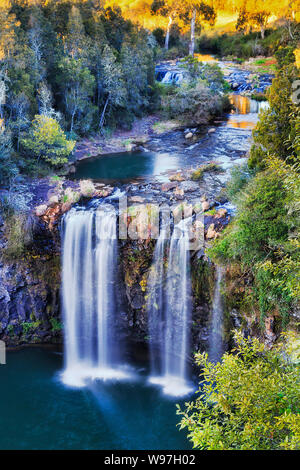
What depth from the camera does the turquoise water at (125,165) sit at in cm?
2429

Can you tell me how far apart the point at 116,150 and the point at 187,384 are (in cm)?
2022

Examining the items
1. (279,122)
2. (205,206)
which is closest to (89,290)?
(205,206)

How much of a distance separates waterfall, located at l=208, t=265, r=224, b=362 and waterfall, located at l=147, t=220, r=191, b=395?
3.80ft

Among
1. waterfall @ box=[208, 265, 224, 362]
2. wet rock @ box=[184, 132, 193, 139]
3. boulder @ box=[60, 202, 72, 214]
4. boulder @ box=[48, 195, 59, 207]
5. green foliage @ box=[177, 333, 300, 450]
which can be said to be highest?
wet rock @ box=[184, 132, 193, 139]

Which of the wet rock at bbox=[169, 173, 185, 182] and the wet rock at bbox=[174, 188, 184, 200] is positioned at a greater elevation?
the wet rock at bbox=[169, 173, 185, 182]

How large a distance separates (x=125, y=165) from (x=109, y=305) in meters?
12.5

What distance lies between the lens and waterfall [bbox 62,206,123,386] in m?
16.9

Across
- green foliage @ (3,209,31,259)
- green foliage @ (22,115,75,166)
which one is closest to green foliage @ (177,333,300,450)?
green foliage @ (3,209,31,259)

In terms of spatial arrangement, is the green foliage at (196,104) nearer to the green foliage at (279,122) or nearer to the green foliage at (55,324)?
the green foliage at (279,122)

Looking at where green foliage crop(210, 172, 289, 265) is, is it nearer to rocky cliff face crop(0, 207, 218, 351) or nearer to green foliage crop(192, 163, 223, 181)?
rocky cliff face crop(0, 207, 218, 351)

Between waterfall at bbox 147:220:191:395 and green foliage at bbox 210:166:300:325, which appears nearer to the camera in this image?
green foliage at bbox 210:166:300:325

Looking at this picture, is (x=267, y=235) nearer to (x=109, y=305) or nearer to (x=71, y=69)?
(x=109, y=305)

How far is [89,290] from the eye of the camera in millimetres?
17109

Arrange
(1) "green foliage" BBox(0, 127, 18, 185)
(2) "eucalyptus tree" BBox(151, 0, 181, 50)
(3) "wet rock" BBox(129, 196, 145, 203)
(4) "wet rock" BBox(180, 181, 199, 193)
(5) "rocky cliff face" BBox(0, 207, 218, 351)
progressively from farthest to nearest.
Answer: (2) "eucalyptus tree" BBox(151, 0, 181, 50), (4) "wet rock" BBox(180, 181, 199, 193), (1) "green foliage" BBox(0, 127, 18, 185), (3) "wet rock" BBox(129, 196, 145, 203), (5) "rocky cliff face" BBox(0, 207, 218, 351)
